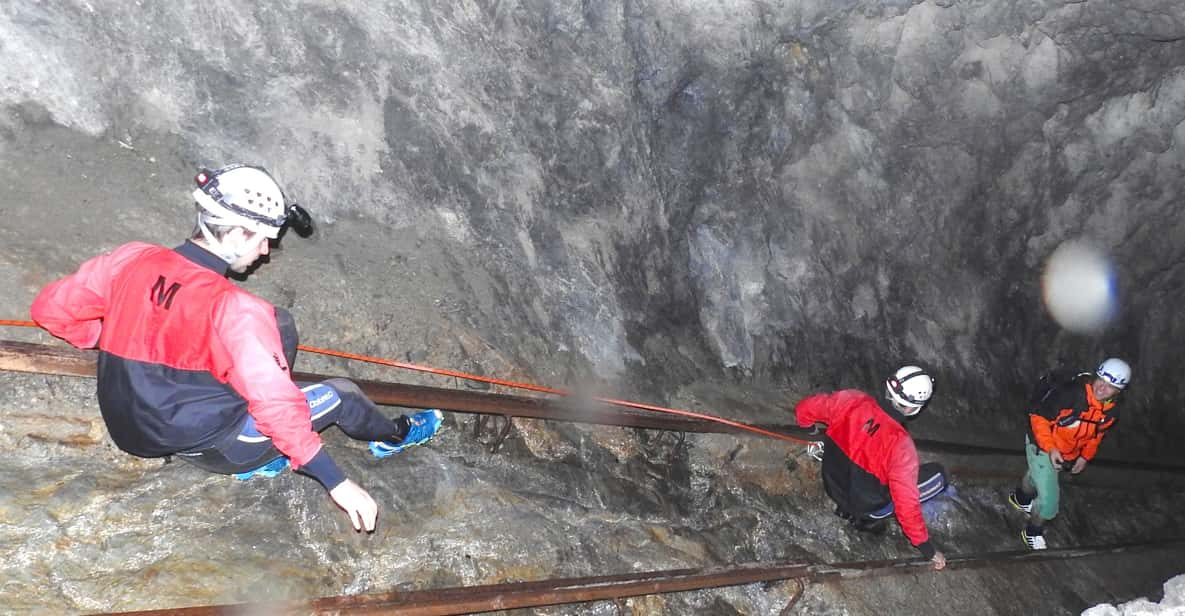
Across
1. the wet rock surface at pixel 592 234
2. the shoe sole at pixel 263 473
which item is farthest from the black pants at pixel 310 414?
the wet rock surface at pixel 592 234

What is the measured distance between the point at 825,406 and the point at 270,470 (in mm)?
4271

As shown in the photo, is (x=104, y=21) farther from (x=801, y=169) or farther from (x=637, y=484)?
(x=801, y=169)

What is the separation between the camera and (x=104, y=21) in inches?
206

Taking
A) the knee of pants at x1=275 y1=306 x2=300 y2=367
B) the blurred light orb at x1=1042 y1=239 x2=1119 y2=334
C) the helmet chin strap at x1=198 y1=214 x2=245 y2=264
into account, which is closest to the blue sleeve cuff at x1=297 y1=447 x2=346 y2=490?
the knee of pants at x1=275 y1=306 x2=300 y2=367

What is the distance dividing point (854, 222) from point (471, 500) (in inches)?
224

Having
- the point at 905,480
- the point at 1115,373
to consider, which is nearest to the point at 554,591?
the point at 905,480

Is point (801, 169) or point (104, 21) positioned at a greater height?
point (104, 21)

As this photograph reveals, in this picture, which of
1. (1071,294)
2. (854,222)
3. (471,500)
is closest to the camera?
(471,500)

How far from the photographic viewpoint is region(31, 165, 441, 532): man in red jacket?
9.83 ft

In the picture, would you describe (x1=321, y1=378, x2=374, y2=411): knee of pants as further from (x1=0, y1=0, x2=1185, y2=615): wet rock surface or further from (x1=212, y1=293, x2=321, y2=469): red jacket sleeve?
(x1=212, y1=293, x2=321, y2=469): red jacket sleeve

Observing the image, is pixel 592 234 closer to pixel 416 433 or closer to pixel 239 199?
pixel 416 433

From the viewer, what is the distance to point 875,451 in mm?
5941

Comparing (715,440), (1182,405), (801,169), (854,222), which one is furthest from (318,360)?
(1182,405)

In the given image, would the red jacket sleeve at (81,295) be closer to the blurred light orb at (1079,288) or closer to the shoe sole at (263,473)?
the shoe sole at (263,473)
